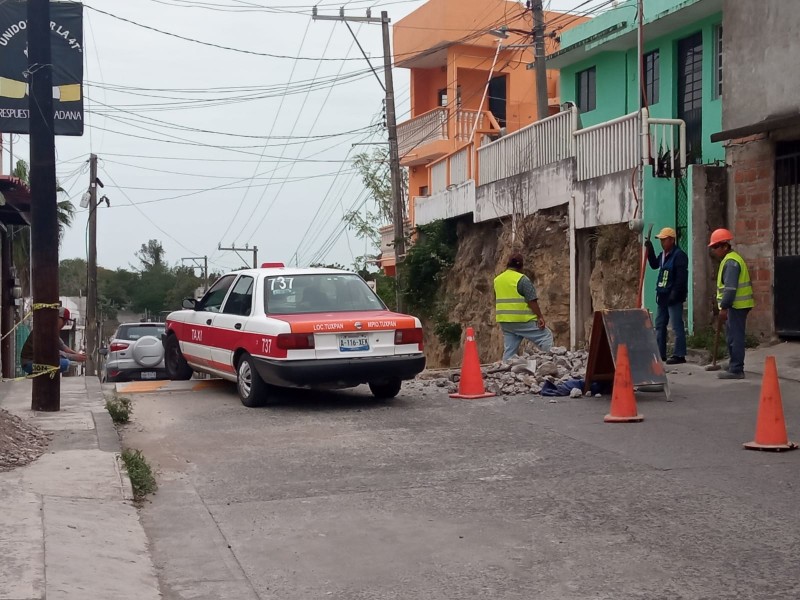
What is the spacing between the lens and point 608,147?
15.3 metres

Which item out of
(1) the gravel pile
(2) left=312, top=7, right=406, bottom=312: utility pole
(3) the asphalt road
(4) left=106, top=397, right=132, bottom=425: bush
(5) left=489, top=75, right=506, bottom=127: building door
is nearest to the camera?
(3) the asphalt road

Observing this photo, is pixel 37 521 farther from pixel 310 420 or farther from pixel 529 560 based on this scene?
pixel 310 420

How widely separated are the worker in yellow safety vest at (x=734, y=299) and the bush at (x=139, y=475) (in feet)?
21.8

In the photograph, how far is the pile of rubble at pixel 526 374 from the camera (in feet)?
36.2

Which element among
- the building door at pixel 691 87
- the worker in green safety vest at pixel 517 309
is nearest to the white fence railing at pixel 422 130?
the building door at pixel 691 87

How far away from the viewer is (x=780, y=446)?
7289 millimetres

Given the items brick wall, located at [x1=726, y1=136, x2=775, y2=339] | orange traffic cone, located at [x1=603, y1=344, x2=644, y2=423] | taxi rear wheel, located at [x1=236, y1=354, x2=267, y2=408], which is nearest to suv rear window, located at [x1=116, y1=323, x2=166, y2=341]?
taxi rear wheel, located at [x1=236, y1=354, x2=267, y2=408]

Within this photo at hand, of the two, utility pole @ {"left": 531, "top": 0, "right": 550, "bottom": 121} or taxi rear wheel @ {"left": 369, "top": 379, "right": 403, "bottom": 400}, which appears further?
utility pole @ {"left": 531, "top": 0, "right": 550, "bottom": 121}

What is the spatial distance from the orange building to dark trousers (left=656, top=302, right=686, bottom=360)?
15112mm

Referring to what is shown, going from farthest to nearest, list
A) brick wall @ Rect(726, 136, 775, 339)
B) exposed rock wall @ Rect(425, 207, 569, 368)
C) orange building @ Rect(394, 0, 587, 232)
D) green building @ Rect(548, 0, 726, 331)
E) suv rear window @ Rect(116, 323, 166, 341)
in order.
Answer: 1. orange building @ Rect(394, 0, 587, 232)
2. suv rear window @ Rect(116, 323, 166, 341)
3. exposed rock wall @ Rect(425, 207, 569, 368)
4. green building @ Rect(548, 0, 726, 331)
5. brick wall @ Rect(726, 136, 775, 339)

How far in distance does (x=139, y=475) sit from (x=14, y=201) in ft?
36.2

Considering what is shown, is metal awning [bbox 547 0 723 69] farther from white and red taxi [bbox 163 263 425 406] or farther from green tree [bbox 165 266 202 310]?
green tree [bbox 165 266 202 310]

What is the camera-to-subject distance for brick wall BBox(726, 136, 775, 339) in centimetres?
1294

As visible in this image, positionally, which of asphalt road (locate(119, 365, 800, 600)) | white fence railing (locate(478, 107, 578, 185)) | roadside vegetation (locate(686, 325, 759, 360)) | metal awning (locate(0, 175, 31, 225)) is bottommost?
asphalt road (locate(119, 365, 800, 600))
